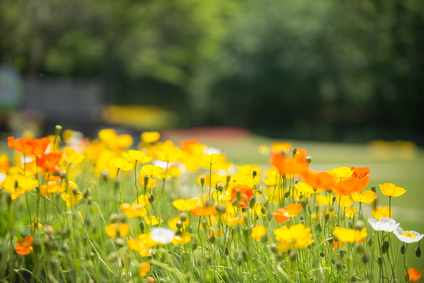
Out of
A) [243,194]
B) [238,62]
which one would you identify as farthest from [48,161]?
[238,62]

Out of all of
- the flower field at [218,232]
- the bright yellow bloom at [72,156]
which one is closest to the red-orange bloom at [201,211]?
the flower field at [218,232]

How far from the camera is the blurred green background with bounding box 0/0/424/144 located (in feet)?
59.7

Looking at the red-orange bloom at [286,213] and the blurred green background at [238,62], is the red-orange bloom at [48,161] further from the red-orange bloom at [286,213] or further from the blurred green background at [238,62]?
the blurred green background at [238,62]

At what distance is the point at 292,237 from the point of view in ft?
4.41

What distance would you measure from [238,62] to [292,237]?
2177 centimetres

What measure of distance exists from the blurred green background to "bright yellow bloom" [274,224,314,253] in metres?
13.5

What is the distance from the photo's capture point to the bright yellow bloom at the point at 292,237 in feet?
4.31

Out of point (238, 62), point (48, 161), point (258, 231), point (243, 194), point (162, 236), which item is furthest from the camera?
point (238, 62)

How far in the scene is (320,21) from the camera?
20875mm

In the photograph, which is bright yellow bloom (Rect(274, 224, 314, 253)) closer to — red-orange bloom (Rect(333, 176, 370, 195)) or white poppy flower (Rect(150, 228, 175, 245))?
red-orange bloom (Rect(333, 176, 370, 195))

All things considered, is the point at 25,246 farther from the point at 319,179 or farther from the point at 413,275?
the point at 413,275

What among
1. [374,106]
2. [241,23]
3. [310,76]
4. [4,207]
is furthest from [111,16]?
[4,207]

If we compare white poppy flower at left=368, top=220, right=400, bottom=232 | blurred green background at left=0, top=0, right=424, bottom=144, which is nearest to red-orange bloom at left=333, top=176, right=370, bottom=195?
white poppy flower at left=368, top=220, right=400, bottom=232

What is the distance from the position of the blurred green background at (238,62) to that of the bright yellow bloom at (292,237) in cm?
1350
